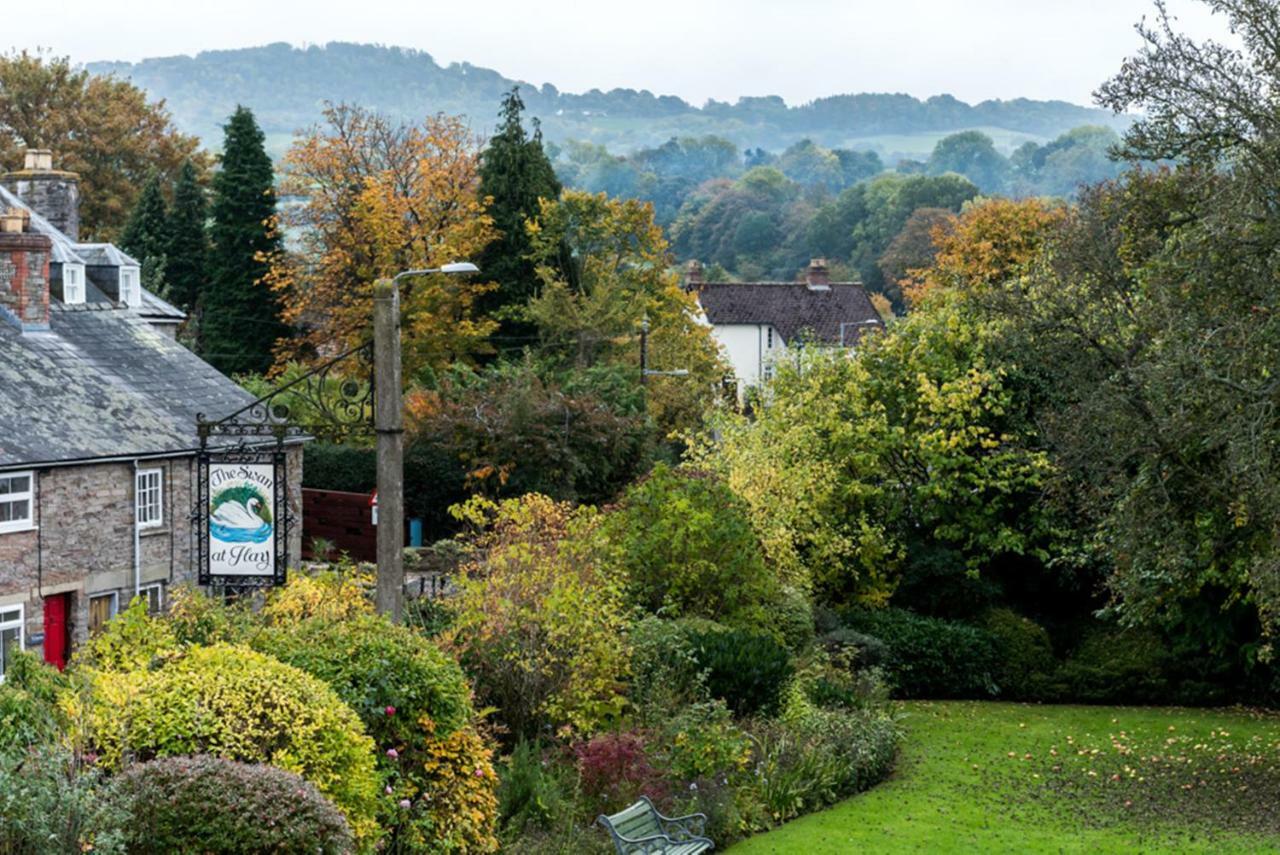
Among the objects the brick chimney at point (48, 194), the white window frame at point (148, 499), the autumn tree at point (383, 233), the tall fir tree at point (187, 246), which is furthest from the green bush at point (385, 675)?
the tall fir tree at point (187, 246)

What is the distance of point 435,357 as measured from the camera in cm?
5150

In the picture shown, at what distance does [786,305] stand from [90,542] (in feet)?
205

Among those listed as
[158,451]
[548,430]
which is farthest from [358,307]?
[158,451]

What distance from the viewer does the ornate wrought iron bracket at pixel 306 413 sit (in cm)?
1914

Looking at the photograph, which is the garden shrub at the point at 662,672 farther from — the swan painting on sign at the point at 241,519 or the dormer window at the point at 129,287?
the dormer window at the point at 129,287

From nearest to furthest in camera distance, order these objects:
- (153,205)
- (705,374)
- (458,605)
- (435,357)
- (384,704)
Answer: (384,704), (458,605), (435,357), (705,374), (153,205)

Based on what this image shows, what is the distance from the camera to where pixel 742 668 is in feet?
71.9

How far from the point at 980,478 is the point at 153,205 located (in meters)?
40.9

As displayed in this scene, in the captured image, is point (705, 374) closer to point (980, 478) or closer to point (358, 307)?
point (358, 307)

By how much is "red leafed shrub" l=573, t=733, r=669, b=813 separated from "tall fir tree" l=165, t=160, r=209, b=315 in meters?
48.1

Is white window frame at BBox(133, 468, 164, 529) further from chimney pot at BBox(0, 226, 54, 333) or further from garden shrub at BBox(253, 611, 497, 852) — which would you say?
garden shrub at BBox(253, 611, 497, 852)

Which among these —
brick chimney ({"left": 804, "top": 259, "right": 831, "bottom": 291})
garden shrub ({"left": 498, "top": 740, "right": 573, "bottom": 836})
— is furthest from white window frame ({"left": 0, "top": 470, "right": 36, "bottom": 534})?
brick chimney ({"left": 804, "top": 259, "right": 831, "bottom": 291})

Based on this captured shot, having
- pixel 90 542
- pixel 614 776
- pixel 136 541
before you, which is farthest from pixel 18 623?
pixel 614 776

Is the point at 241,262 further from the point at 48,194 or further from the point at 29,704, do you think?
the point at 29,704
